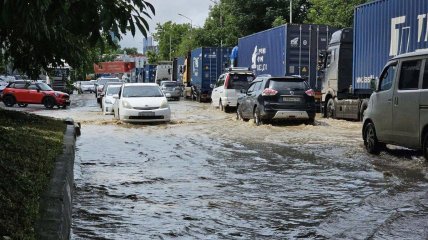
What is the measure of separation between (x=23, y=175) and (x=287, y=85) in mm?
12453

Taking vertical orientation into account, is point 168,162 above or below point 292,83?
below

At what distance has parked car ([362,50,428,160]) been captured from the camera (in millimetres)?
9602

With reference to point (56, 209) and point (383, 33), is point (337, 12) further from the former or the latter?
point (56, 209)

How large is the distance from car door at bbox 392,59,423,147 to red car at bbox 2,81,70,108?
23.7 metres

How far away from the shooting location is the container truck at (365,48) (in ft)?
50.3

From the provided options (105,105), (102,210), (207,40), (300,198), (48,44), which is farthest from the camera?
(207,40)

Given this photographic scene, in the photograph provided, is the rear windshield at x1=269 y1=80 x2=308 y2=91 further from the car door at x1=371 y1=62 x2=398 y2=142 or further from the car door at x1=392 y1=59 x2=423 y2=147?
the car door at x1=392 y1=59 x2=423 y2=147

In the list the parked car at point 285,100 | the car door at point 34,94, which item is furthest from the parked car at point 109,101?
the parked car at point 285,100

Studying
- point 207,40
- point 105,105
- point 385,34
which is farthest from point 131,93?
point 207,40

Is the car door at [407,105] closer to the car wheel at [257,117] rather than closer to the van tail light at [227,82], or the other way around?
the car wheel at [257,117]

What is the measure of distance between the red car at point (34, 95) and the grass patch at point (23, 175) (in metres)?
21.1

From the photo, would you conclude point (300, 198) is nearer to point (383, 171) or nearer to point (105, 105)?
point (383, 171)

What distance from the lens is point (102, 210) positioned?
6.75 m

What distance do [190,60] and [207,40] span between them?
2219 centimetres
